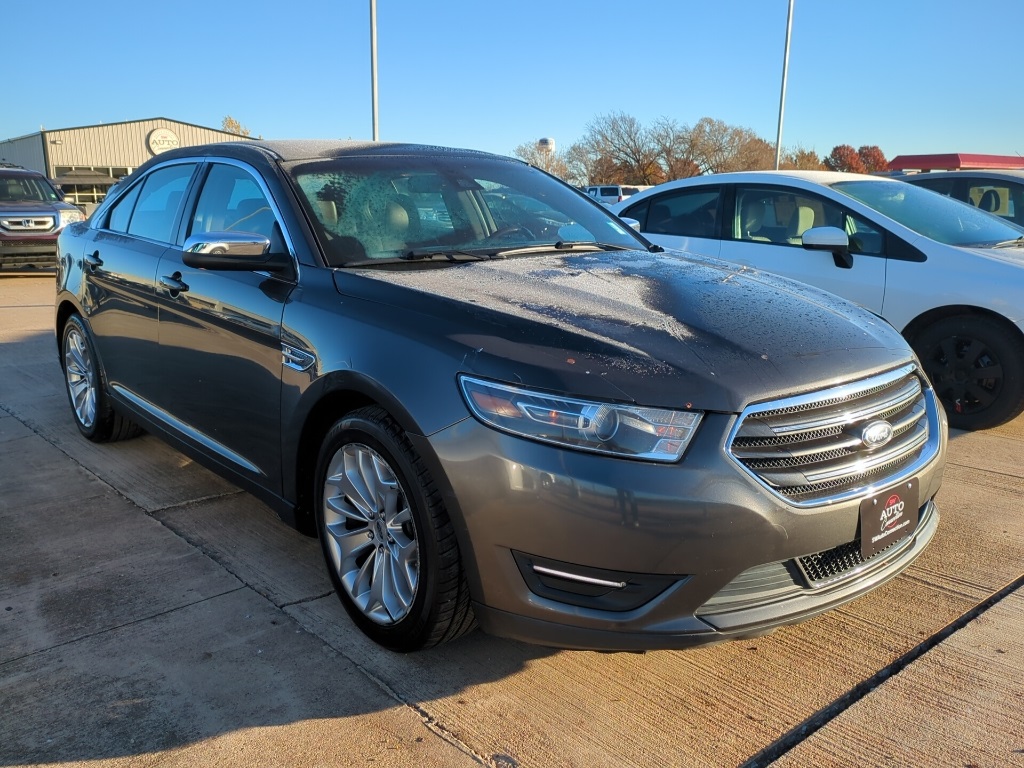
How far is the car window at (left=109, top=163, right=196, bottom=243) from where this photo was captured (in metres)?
4.10

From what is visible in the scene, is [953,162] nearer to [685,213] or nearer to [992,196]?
[992,196]

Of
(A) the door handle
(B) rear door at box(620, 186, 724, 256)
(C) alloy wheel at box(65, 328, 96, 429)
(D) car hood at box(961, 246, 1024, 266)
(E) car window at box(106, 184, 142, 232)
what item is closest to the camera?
(A) the door handle

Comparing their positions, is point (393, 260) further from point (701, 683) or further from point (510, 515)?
point (701, 683)

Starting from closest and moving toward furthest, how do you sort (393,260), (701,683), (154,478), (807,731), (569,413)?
(569,413) < (807,731) < (701,683) < (393,260) < (154,478)

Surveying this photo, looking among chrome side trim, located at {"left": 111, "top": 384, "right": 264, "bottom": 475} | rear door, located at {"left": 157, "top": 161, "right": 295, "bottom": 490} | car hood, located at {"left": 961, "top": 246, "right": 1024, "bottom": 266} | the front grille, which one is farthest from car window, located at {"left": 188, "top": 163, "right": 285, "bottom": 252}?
car hood, located at {"left": 961, "top": 246, "right": 1024, "bottom": 266}

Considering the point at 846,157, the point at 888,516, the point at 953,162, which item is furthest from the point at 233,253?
the point at 846,157

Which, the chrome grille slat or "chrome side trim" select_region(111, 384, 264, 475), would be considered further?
"chrome side trim" select_region(111, 384, 264, 475)

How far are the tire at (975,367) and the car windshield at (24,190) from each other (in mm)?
14297

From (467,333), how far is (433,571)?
690 millimetres

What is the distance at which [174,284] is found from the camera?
3.76m

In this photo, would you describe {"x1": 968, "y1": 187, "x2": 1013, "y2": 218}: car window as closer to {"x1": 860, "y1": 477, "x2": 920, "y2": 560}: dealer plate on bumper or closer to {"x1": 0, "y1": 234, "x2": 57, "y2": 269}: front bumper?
{"x1": 860, "y1": 477, "x2": 920, "y2": 560}: dealer plate on bumper

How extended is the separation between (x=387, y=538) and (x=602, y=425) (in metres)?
0.87

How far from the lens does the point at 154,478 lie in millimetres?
4430

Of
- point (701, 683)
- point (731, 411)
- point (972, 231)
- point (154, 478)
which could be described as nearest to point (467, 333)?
point (731, 411)
